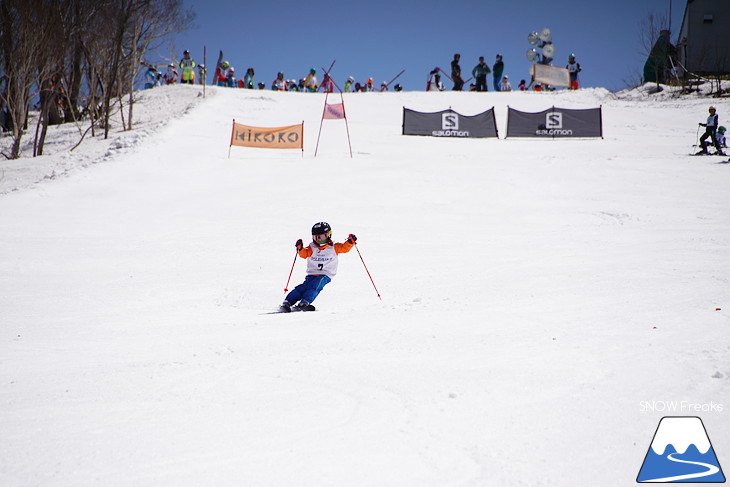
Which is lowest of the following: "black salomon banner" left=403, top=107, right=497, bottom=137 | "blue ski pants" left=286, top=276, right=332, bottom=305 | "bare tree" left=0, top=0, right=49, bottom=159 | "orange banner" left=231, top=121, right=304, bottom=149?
"blue ski pants" left=286, top=276, right=332, bottom=305

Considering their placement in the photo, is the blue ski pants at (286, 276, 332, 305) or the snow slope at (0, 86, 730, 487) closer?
the snow slope at (0, 86, 730, 487)

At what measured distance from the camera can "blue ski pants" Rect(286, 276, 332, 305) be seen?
6.67m

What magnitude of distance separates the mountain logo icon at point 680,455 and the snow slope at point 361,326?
8 cm

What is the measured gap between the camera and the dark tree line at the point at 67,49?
18062mm

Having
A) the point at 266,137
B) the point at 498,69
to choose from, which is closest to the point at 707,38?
the point at 498,69

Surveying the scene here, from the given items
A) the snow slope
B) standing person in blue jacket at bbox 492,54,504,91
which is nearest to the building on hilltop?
standing person in blue jacket at bbox 492,54,504,91

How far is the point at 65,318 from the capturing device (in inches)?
231

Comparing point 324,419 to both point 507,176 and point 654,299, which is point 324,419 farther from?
point 507,176

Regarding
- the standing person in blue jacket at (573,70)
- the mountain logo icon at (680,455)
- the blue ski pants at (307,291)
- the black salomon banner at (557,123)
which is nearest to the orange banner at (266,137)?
the black salomon banner at (557,123)

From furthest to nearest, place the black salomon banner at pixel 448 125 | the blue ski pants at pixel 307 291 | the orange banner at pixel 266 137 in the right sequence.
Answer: the black salomon banner at pixel 448 125
the orange banner at pixel 266 137
the blue ski pants at pixel 307 291

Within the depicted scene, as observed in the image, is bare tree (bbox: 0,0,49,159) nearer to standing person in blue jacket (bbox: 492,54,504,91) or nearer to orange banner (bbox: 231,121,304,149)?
orange banner (bbox: 231,121,304,149)

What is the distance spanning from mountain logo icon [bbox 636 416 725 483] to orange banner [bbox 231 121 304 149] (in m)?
15.8

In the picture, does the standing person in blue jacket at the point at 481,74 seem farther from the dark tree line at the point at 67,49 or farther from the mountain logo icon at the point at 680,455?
the mountain logo icon at the point at 680,455

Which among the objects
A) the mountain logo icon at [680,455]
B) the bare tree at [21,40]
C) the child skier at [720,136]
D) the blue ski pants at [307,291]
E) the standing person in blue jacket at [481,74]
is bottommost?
the mountain logo icon at [680,455]
